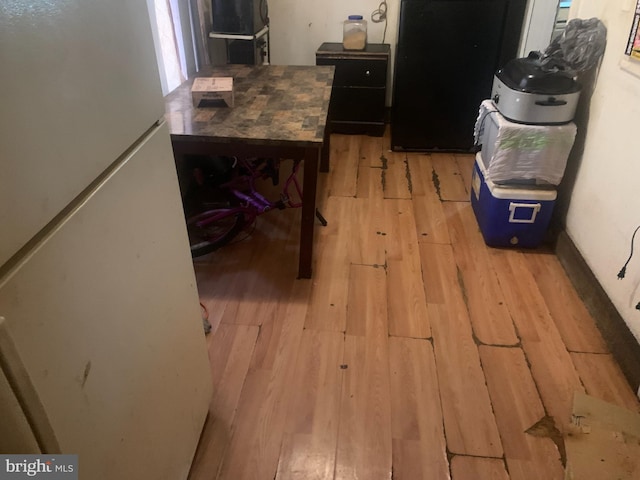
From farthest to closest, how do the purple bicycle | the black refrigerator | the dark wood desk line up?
the black refrigerator → the purple bicycle → the dark wood desk

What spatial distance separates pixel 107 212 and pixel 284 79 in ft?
6.57

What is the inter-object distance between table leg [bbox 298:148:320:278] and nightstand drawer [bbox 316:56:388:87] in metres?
1.80

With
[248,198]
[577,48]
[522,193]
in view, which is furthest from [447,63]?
[248,198]

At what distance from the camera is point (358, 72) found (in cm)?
361

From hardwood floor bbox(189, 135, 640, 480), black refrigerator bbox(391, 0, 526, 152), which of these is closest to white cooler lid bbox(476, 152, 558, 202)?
hardwood floor bbox(189, 135, 640, 480)

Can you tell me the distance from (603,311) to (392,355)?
899 mm

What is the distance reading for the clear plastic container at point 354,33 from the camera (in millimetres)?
3674

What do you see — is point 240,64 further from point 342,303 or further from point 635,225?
point 635,225

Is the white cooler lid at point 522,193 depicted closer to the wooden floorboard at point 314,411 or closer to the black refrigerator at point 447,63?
the wooden floorboard at point 314,411

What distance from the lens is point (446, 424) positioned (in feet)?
5.26

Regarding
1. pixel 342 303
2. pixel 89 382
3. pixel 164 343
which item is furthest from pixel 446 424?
pixel 89 382

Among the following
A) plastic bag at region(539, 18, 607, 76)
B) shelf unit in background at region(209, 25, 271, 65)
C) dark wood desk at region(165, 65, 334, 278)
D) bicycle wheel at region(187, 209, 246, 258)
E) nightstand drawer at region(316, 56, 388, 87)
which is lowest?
bicycle wheel at region(187, 209, 246, 258)

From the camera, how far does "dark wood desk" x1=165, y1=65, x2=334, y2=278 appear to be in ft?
6.36

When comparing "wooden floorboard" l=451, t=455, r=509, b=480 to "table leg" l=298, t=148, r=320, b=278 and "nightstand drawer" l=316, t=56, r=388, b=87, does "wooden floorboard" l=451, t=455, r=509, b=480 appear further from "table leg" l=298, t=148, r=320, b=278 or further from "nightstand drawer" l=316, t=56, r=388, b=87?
"nightstand drawer" l=316, t=56, r=388, b=87
